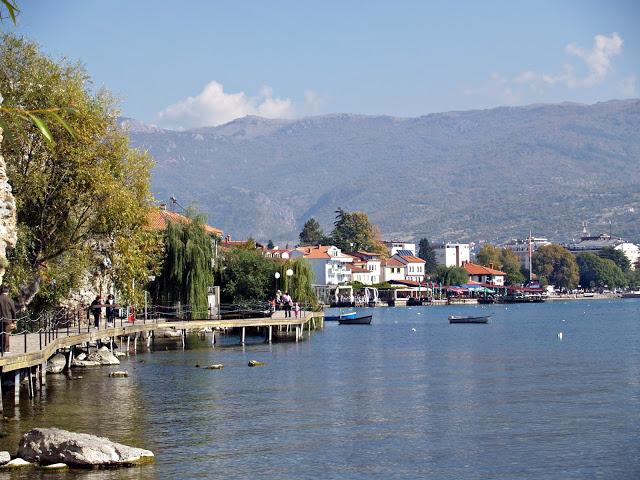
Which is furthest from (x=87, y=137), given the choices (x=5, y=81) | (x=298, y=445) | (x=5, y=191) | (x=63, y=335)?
(x=298, y=445)

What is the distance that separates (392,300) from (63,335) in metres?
139

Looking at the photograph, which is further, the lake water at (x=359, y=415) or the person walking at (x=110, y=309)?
the person walking at (x=110, y=309)

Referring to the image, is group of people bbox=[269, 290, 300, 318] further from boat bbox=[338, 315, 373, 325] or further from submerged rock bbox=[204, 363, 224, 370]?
boat bbox=[338, 315, 373, 325]

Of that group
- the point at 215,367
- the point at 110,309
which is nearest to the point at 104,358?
the point at 215,367

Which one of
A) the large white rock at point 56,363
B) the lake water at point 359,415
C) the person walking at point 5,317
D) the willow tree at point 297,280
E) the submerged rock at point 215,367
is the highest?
the willow tree at point 297,280

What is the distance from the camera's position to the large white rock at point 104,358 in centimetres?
4844

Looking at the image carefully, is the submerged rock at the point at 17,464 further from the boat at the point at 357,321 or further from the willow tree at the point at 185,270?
the boat at the point at 357,321

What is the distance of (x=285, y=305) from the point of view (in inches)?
2731

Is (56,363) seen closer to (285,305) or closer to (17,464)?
(17,464)

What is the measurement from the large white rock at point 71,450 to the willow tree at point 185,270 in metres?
43.7

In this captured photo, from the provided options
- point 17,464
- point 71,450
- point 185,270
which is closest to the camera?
point 17,464

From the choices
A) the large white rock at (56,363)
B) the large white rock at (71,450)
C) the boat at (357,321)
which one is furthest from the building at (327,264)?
the large white rock at (71,450)

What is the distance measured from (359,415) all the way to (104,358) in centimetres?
1991

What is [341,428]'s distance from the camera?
29500mm
